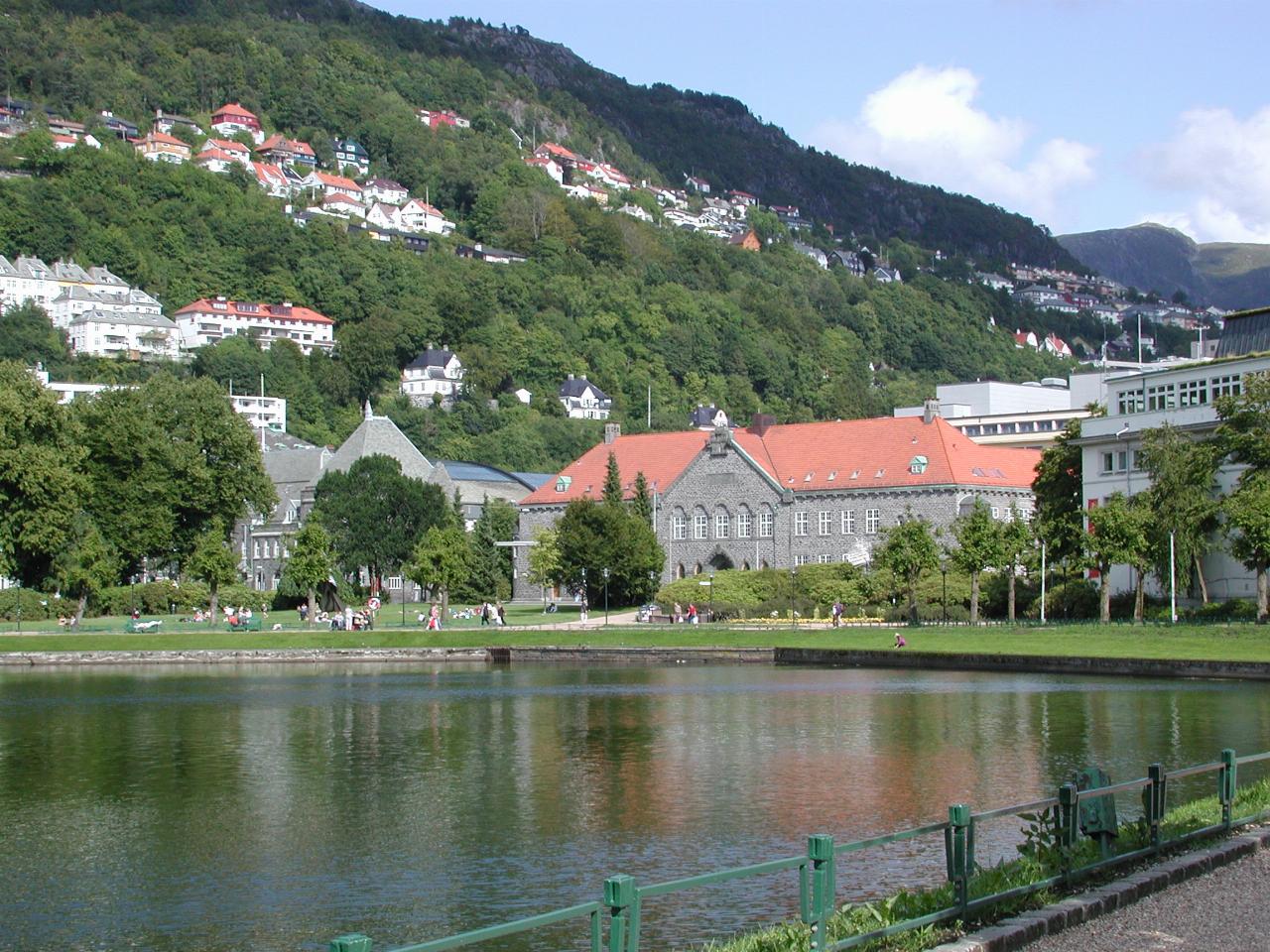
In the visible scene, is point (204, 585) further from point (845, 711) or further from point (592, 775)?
point (592, 775)

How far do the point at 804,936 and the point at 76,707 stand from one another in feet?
126

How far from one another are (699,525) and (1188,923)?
90515 mm

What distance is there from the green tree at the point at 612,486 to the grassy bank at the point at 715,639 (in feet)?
66.3

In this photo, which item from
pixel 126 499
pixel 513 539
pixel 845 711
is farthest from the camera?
pixel 513 539

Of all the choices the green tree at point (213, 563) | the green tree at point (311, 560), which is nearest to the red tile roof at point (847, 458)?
the green tree at point (311, 560)

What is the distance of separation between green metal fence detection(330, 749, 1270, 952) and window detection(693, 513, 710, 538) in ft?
281

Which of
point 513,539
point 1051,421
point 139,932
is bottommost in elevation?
point 139,932

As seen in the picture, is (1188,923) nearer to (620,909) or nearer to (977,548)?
(620,909)

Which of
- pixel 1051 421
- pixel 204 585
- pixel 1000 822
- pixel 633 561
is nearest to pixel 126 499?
pixel 204 585

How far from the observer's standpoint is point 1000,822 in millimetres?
26703

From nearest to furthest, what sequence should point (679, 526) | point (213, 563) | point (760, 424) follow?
point (213, 563)
point (679, 526)
point (760, 424)

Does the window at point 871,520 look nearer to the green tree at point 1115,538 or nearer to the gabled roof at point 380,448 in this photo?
the green tree at point 1115,538

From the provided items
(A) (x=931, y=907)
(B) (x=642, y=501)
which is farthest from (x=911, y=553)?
(A) (x=931, y=907)

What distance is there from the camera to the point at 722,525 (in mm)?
105688
